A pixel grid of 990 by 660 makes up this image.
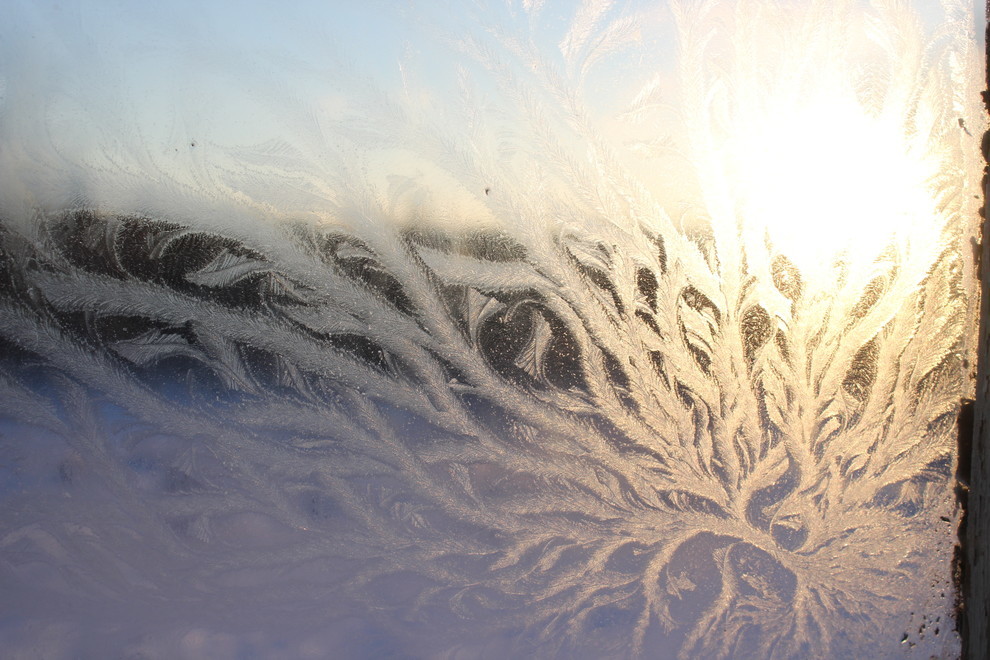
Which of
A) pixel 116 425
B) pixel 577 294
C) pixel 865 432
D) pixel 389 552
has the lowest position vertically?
pixel 389 552

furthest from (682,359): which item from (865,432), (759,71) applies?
Result: (759,71)

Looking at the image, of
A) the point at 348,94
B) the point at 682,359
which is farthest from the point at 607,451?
the point at 348,94

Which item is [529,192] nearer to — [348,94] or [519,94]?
[519,94]

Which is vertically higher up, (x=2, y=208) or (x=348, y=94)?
A: (x=348, y=94)

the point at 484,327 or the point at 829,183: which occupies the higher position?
the point at 829,183
